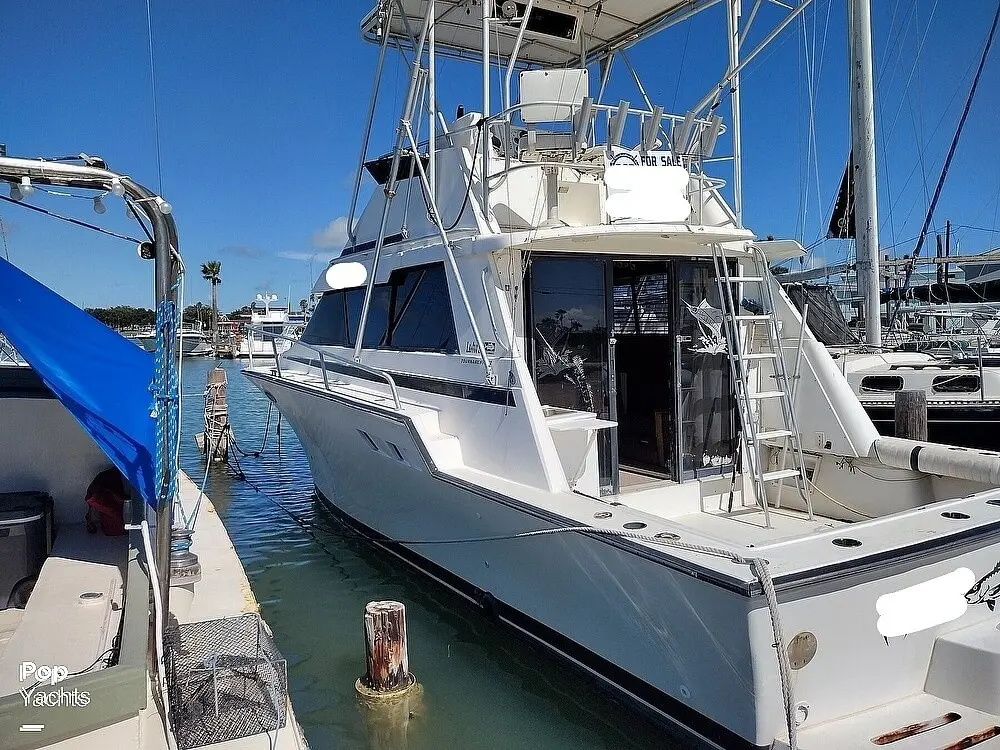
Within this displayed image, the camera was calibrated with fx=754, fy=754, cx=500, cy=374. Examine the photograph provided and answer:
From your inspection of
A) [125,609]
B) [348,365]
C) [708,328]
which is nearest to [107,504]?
[125,609]

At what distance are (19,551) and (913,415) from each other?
8040 mm

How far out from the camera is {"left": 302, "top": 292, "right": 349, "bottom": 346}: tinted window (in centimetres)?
852

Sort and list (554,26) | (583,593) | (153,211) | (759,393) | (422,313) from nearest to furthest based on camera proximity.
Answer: (153,211) → (583,593) → (759,393) → (422,313) → (554,26)

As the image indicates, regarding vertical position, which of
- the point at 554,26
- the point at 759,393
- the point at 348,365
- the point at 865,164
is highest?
the point at 554,26

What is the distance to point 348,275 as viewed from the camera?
7.56 meters

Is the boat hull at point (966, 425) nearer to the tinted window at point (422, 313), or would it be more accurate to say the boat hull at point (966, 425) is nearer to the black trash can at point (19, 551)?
the tinted window at point (422, 313)

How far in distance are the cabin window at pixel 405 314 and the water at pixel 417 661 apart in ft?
6.68

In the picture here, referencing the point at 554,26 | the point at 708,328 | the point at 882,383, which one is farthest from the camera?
the point at 882,383

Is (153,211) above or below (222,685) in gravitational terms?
above

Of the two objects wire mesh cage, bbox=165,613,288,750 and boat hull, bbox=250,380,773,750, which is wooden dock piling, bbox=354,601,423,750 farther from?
wire mesh cage, bbox=165,613,288,750

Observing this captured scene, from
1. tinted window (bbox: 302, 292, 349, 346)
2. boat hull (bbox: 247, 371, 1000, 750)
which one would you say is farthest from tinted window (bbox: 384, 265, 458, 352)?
tinted window (bbox: 302, 292, 349, 346)

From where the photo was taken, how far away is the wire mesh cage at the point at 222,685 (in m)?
2.98

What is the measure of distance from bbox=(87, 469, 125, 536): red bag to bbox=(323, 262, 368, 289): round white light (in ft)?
10.3

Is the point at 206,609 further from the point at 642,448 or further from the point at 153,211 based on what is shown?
the point at 642,448
